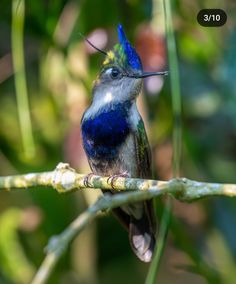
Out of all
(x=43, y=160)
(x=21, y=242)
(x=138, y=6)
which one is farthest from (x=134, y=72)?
(x=21, y=242)

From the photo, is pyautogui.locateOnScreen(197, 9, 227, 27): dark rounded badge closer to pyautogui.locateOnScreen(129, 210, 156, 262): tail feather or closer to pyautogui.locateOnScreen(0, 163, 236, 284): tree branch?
pyautogui.locateOnScreen(129, 210, 156, 262): tail feather

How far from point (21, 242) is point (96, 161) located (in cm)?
113

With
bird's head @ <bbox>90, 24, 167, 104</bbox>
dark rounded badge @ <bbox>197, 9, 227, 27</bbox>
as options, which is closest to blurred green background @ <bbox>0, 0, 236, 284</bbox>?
dark rounded badge @ <bbox>197, 9, 227, 27</bbox>

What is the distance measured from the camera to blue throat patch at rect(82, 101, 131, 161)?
2.78 meters

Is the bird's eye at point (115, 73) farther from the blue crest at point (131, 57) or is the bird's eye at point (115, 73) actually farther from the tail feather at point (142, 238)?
the tail feather at point (142, 238)

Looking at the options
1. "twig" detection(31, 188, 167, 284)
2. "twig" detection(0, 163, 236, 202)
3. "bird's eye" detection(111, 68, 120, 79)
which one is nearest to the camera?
"twig" detection(31, 188, 167, 284)

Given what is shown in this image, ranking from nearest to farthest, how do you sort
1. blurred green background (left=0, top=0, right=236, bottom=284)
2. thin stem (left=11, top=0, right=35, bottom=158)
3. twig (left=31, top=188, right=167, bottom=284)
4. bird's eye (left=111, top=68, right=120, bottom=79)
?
twig (left=31, top=188, right=167, bottom=284)
thin stem (left=11, top=0, right=35, bottom=158)
bird's eye (left=111, top=68, right=120, bottom=79)
blurred green background (left=0, top=0, right=236, bottom=284)

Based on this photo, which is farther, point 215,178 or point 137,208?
point 215,178

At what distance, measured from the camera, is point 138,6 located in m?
3.38

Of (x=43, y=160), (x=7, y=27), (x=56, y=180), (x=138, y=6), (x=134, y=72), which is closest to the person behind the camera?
(x=56, y=180)

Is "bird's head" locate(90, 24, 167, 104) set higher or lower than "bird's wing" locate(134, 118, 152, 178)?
higher

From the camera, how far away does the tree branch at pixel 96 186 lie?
128cm

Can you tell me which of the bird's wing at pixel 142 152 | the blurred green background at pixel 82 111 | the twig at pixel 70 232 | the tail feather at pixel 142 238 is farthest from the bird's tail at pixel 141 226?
the twig at pixel 70 232

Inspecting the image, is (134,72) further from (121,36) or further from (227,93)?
(227,93)
